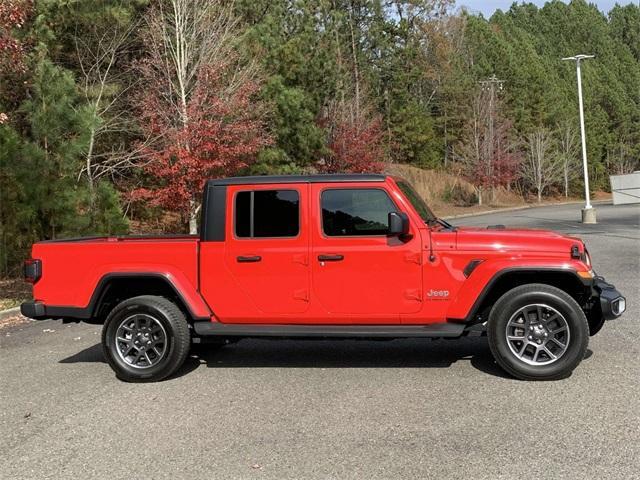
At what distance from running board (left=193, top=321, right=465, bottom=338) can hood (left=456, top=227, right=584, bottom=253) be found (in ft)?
2.39

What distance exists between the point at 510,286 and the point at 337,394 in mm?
1860

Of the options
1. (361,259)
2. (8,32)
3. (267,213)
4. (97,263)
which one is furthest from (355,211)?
(8,32)

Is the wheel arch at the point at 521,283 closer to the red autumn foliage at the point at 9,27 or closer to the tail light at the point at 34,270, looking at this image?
the tail light at the point at 34,270

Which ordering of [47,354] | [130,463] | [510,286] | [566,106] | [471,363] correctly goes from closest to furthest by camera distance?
[130,463] < [510,286] < [471,363] < [47,354] < [566,106]

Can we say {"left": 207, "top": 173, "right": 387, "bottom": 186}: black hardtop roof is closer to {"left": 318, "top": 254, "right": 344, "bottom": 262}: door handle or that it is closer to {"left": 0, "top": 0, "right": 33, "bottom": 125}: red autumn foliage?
{"left": 318, "top": 254, "right": 344, "bottom": 262}: door handle

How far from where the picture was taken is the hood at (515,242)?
17.5 feet

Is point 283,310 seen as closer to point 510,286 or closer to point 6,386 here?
point 510,286

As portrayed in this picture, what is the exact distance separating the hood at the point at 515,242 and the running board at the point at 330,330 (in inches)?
28.7

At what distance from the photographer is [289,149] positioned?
25.8 metres

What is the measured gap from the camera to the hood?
210 inches

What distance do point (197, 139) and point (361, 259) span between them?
41.4ft

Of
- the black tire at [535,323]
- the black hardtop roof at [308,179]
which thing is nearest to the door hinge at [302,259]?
the black hardtop roof at [308,179]

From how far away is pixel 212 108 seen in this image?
17609 mm

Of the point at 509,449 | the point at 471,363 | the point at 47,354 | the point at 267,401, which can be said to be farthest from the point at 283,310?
the point at 47,354
